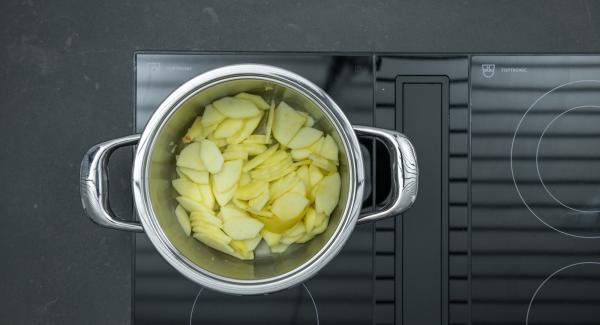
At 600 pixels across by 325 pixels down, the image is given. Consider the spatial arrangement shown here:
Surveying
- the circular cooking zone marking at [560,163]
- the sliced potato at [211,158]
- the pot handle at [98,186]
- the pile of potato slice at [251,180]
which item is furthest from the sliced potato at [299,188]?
the circular cooking zone marking at [560,163]

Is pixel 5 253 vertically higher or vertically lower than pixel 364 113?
lower

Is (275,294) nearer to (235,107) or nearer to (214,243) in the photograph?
(214,243)

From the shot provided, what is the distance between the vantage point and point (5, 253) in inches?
32.0

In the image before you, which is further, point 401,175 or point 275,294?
point 275,294

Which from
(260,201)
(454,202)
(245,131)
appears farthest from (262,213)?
(454,202)

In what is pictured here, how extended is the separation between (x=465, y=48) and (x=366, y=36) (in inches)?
6.0

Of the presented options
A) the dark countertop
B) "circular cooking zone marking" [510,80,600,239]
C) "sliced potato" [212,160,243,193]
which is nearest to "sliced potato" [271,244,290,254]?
"sliced potato" [212,160,243,193]

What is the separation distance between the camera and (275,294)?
2.55ft

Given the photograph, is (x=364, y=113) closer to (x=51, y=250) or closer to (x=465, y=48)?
(x=465, y=48)

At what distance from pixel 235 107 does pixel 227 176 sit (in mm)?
96

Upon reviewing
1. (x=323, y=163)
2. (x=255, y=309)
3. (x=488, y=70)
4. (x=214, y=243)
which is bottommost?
(x=255, y=309)

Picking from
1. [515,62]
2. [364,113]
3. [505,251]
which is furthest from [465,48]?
[505,251]

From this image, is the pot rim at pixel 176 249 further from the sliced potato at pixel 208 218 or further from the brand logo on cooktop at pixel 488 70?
the brand logo on cooktop at pixel 488 70

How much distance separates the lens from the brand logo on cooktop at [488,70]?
79 cm
